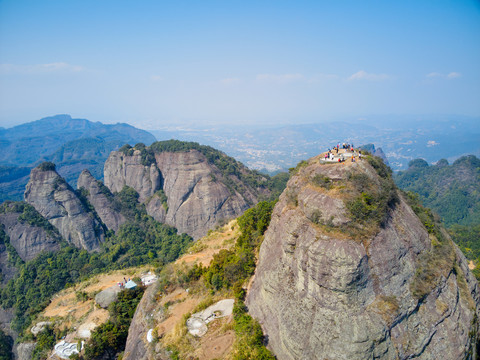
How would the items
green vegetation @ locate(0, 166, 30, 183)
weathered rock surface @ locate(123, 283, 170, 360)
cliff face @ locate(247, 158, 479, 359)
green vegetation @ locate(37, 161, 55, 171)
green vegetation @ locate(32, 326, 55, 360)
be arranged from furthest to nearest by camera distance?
green vegetation @ locate(0, 166, 30, 183) → green vegetation @ locate(37, 161, 55, 171) → green vegetation @ locate(32, 326, 55, 360) → weathered rock surface @ locate(123, 283, 170, 360) → cliff face @ locate(247, 158, 479, 359)

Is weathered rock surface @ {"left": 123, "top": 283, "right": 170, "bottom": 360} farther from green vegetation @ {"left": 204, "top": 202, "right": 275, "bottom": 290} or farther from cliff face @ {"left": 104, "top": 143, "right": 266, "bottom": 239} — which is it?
cliff face @ {"left": 104, "top": 143, "right": 266, "bottom": 239}

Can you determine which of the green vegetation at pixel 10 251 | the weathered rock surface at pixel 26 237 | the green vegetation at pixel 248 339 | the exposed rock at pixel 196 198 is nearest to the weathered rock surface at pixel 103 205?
the exposed rock at pixel 196 198

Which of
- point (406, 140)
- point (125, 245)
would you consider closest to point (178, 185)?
point (125, 245)

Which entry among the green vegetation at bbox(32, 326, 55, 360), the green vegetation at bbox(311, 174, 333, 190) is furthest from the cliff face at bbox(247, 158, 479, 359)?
the green vegetation at bbox(32, 326, 55, 360)

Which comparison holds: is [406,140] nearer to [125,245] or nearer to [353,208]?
[125,245]

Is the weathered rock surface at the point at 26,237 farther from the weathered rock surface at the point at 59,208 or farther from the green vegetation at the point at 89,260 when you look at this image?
the weathered rock surface at the point at 59,208

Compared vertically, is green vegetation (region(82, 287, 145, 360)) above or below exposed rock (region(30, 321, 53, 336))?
above

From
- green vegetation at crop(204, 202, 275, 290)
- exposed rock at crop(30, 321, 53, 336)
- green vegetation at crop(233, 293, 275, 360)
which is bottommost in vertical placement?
exposed rock at crop(30, 321, 53, 336)
